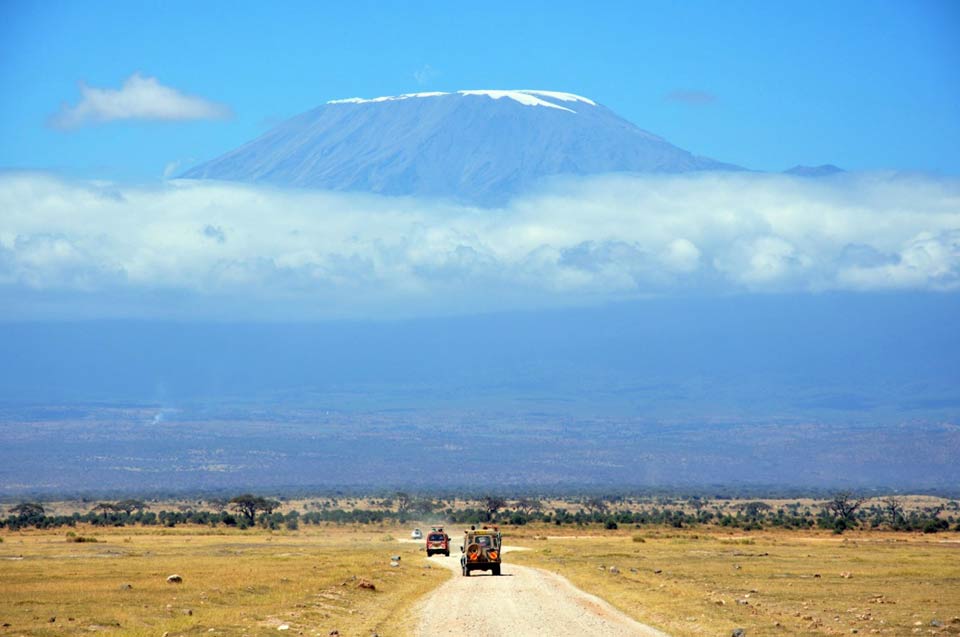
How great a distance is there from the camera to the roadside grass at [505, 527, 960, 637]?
30500 millimetres

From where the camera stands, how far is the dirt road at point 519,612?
28062 millimetres

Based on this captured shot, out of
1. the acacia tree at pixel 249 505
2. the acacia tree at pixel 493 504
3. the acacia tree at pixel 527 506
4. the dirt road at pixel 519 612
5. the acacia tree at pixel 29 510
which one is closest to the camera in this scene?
the dirt road at pixel 519 612

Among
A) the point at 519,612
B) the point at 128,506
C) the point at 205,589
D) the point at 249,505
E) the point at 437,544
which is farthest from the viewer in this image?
the point at 128,506

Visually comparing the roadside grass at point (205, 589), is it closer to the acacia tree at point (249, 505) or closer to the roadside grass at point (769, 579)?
the roadside grass at point (769, 579)

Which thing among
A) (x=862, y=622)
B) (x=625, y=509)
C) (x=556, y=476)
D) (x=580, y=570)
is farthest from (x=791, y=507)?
(x=862, y=622)

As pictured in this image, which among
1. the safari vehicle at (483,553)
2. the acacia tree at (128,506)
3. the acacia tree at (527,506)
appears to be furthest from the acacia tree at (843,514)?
the acacia tree at (128,506)

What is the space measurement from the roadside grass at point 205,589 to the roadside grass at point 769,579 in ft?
20.9

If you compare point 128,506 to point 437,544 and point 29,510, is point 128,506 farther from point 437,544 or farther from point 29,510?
point 437,544

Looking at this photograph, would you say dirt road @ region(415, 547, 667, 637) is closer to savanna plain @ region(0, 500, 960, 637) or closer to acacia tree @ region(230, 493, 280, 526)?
savanna plain @ region(0, 500, 960, 637)

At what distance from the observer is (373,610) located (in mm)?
34781

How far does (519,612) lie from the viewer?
3189 centimetres

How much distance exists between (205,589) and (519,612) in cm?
1139

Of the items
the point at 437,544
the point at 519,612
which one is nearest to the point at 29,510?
the point at 437,544

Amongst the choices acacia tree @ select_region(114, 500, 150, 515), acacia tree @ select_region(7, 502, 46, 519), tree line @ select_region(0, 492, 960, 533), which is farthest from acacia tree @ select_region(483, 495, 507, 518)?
acacia tree @ select_region(7, 502, 46, 519)
